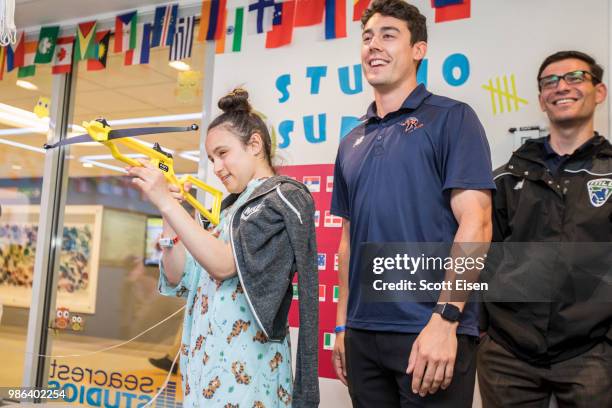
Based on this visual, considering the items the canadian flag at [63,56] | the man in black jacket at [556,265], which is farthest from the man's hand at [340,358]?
the canadian flag at [63,56]

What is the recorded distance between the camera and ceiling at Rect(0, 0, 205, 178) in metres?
3.30

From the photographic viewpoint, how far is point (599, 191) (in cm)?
189

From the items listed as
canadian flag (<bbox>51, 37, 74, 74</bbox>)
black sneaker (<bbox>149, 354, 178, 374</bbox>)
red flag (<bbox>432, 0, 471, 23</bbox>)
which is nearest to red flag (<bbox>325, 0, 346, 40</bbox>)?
red flag (<bbox>432, 0, 471, 23</bbox>)

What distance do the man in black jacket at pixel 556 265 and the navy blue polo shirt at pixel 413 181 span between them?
0.59 meters

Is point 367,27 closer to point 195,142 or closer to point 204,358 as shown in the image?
point 204,358

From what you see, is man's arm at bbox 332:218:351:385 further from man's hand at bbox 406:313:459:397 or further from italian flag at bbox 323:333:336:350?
italian flag at bbox 323:333:336:350

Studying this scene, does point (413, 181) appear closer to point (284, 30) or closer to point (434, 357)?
point (434, 357)

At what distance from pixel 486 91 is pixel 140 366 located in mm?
2337

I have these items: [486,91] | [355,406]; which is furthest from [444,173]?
[486,91]

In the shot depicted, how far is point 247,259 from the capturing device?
1.39 metres

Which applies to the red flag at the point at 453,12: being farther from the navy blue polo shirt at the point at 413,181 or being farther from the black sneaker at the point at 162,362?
the black sneaker at the point at 162,362

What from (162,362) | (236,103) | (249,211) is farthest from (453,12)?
(162,362)

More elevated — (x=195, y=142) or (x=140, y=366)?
(x=195, y=142)

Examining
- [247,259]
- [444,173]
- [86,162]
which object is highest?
[86,162]
